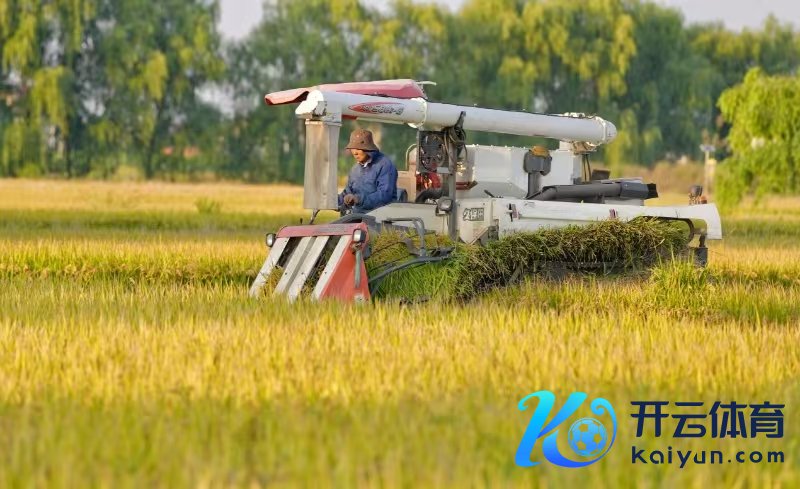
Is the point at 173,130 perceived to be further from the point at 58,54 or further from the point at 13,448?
the point at 13,448

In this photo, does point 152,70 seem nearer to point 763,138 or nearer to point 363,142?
point 763,138

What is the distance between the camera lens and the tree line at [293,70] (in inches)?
1959

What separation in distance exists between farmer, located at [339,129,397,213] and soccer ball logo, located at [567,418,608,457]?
6.79 m

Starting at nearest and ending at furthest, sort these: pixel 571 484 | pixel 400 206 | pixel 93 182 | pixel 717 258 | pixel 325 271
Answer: pixel 571 484
pixel 325 271
pixel 400 206
pixel 717 258
pixel 93 182

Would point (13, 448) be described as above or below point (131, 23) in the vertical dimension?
below

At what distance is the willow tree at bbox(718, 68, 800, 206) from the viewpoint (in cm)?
3058

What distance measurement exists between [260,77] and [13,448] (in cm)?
5503

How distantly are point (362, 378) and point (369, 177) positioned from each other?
19.4ft

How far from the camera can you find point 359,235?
10375 mm

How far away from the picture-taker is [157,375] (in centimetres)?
636

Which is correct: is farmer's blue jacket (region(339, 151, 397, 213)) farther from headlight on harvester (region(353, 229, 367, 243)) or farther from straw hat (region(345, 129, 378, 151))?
headlight on harvester (region(353, 229, 367, 243))

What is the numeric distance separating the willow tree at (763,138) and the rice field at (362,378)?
62.1 ft

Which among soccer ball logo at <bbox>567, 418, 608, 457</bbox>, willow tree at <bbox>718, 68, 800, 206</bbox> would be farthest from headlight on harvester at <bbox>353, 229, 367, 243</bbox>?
willow tree at <bbox>718, 68, 800, 206</bbox>

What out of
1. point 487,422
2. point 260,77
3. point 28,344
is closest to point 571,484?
point 487,422
